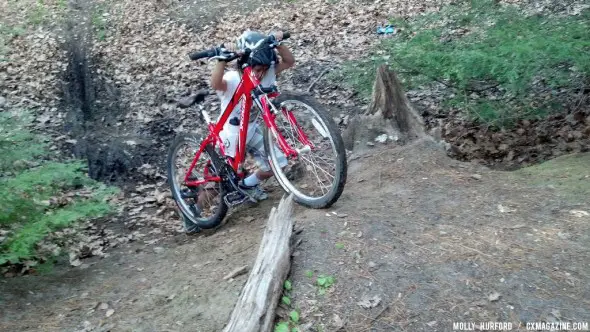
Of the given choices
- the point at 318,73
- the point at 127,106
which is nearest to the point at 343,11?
the point at 318,73

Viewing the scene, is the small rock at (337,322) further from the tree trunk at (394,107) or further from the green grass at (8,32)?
the green grass at (8,32)

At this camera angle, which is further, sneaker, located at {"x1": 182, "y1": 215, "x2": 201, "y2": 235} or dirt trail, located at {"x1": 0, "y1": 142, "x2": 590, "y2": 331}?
sneaker, located at {"x1": 182, "y1": 215, "x2": 201, "y2": 235}

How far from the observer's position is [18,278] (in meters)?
4.98

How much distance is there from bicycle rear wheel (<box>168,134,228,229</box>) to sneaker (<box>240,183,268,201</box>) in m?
0.26

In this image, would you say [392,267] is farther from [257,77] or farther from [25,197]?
[25,197]

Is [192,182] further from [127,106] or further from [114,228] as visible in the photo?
[127,106]

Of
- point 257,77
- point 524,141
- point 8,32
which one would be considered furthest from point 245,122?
point 8,32

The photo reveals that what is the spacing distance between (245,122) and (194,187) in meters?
1.25

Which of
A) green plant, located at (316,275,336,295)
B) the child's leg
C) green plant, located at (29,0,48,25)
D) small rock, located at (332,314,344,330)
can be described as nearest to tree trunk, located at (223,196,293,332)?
green plant, located at (316,275,336,295)

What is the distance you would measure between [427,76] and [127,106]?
509 centimetres

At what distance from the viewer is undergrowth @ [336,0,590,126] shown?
17.0 ft

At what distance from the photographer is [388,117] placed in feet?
20.1

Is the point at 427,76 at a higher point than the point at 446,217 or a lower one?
higher

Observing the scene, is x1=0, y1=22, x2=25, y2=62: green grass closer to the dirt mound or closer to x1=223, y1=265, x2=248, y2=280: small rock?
the dirt mound
